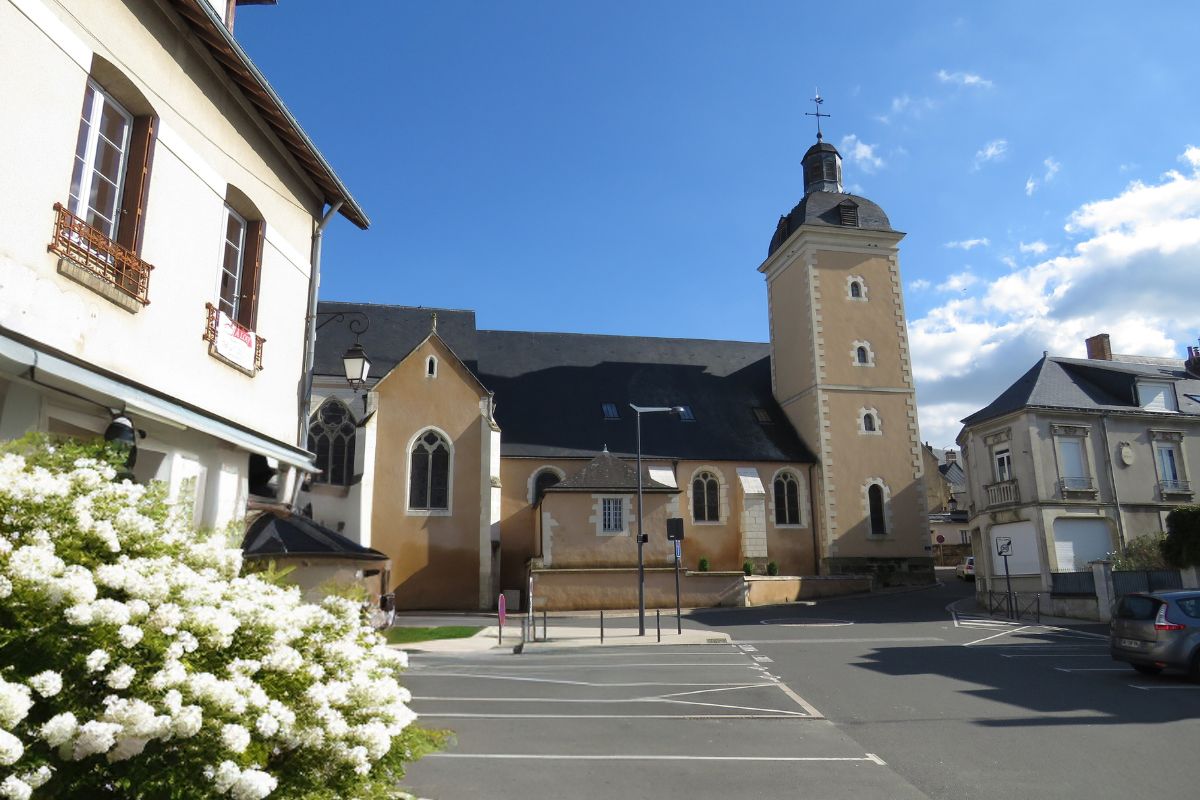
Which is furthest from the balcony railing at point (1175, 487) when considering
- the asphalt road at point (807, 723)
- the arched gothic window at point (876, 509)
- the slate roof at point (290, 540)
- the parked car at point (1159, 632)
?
the slate roof at point (290, 540)

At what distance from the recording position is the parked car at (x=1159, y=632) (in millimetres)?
12148

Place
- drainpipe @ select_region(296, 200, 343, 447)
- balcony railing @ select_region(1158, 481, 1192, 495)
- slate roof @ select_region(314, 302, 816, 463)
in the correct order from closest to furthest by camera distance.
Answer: drainpipe @ select_region(296, 200, 343, 447) → balcony railing @ select_region(1158, 481, 1192, 495) → slate roof @ select_region(314, 302, 816, 463)

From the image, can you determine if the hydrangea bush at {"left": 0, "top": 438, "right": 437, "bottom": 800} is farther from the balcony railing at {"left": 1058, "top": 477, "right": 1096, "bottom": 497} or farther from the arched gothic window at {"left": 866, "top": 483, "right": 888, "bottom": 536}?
the arched gothic window at {"left": 866, "top": 483, "right": 888, "bottom": 536}

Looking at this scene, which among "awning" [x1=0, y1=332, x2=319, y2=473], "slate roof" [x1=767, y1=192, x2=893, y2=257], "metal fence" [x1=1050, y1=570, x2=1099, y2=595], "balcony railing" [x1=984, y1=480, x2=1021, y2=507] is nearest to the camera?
"awning" [x1=0, y1=332, x2=319, y2=473]

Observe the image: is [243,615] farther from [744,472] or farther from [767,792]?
[744,472]

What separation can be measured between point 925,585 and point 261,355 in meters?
30.3

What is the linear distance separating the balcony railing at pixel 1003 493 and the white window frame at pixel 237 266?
84.2ft

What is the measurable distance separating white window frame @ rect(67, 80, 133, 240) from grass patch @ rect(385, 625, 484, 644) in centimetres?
1418

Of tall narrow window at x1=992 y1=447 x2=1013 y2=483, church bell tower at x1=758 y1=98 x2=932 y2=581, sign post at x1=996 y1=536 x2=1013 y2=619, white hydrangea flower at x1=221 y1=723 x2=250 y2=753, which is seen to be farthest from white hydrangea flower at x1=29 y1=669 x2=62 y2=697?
church bell tower at x1=758 y1=98 x2=932 y2=581

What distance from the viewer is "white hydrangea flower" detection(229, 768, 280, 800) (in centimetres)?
299

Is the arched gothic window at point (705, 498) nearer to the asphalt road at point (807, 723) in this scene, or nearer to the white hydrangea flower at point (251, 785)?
the asphalt road at point (807, 723)

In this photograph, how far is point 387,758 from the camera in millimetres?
3809

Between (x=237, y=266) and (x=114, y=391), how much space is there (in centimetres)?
323

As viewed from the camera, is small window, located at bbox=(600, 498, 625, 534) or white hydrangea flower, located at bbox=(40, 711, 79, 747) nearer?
white hydrangea flower, located at bbox=(40, 711, 79, 747)
